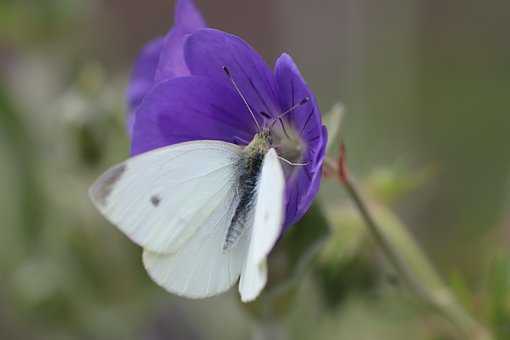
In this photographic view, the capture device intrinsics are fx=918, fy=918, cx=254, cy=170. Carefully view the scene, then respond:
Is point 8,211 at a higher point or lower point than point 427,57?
higher

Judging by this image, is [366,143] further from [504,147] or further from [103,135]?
[103,135]

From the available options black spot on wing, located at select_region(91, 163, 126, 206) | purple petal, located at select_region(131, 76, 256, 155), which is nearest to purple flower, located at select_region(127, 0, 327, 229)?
purple petal, located at select_region(131, 76, 256, 155)

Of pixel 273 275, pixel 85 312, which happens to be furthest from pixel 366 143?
pixel 273 275

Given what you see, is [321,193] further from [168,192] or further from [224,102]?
[168,192]

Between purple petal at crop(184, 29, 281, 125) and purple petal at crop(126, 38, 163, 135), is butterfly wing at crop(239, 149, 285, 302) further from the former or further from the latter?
purple petal at crop(126, 38, 163, 135)

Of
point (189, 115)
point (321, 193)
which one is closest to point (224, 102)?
point (189, 115)

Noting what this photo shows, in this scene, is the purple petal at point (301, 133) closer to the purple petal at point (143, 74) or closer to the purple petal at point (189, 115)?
the purple petal at point (189, 115)
